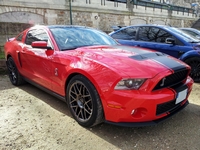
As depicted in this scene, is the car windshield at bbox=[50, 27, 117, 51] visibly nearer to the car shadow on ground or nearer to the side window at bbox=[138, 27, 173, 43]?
the car shadow on ground

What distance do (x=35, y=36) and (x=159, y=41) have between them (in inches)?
132

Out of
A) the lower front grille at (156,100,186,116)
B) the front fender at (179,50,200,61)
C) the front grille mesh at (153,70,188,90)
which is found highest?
the front fender at (179,50,200,61)

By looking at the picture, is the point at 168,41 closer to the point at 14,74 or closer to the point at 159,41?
the point at 159,41

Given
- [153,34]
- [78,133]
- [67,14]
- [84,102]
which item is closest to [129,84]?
[84,102]

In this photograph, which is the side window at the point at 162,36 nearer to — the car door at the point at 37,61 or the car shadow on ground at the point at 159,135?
the car shadow on ground at the point at 159,135

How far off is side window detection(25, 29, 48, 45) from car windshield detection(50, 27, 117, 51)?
202 mm

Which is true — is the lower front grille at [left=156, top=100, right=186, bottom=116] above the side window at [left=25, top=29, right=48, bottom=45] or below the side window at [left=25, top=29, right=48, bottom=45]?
below

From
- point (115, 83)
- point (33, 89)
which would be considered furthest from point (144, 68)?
point (33, 89)

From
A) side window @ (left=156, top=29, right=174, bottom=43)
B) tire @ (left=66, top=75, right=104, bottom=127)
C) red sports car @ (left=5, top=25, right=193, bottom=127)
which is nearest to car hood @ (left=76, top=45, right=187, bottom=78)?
red sports car @ (left=5, top=25, right=193, bottom=127)

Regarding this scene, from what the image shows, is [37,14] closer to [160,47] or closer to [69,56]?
[160,47]

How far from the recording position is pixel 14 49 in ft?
12.9

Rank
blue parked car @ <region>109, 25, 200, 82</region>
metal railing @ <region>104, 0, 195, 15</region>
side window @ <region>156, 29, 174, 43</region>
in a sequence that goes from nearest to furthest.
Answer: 1. blue parked car @ <region>109, 25, 200, 82</region>
2. side window @ <region>156, 29, 174, 43</region>
3. metal railing @ <region>104, 0, 195, 15</region>

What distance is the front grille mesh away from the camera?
6.59 feet

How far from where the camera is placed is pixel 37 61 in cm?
307
